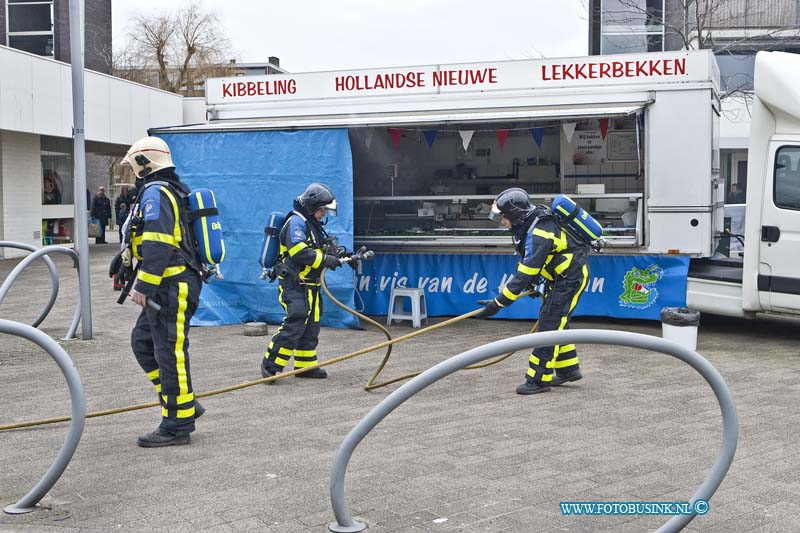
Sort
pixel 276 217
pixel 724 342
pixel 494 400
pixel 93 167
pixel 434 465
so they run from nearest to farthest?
1. pixel 434 465
2. pixel 494 400
3. pixel 276 217
4. pixel 724 342
5. pixel 93 167

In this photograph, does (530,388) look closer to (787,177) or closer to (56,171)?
(787,177)

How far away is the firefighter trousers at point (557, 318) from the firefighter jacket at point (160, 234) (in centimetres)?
298

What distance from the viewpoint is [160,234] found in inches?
228

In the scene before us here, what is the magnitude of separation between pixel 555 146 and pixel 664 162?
2.51m

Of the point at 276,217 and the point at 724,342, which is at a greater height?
the point at 276,217

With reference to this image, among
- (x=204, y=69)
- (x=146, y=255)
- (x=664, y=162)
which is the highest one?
(x=204, y=69)

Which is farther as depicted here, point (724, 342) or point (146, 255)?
point (724, 342)

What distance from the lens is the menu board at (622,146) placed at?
1195 cm

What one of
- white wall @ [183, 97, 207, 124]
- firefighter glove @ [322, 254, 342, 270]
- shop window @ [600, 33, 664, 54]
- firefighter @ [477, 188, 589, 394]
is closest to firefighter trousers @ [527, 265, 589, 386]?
firefighter @ [477, 188, 589, 394]

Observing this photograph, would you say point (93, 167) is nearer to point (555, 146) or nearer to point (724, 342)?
point (555, 146)

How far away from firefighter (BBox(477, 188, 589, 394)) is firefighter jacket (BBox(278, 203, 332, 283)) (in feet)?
5.24

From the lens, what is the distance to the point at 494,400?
7.35 meters

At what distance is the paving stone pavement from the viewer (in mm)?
4672

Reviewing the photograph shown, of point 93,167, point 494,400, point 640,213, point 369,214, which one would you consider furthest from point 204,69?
point 494,400
